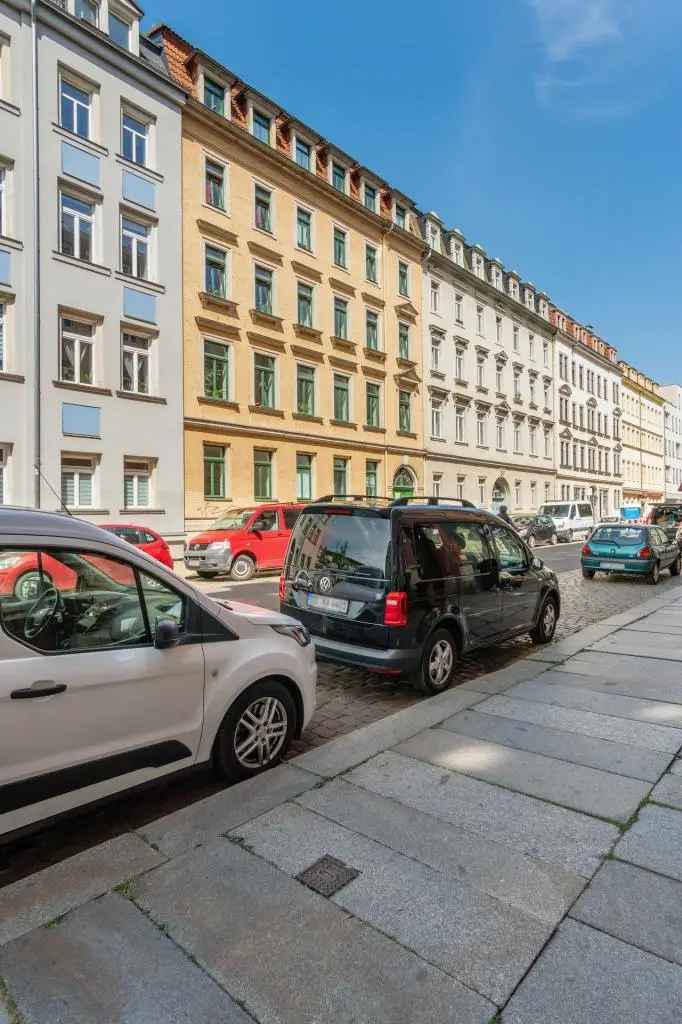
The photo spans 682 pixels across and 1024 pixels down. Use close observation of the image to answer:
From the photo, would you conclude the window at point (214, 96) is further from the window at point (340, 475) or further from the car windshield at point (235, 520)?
the car windshield at point (235, 520)

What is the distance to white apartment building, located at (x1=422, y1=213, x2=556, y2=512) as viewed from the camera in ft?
108

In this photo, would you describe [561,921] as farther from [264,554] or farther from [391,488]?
[391,488]

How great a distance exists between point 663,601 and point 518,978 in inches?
431

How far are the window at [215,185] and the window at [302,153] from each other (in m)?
4.15

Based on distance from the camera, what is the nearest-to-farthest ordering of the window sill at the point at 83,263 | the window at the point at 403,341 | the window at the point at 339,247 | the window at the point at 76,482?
the window sill at the point at 83,263
the window at the point at 76,482
the window at the point at 339,247
the window at the point at 403,341

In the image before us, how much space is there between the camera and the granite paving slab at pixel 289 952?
2.10m

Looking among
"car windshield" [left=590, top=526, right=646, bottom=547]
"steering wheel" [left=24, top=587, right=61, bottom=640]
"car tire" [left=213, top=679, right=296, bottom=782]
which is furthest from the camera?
"car windshield" [left=590, top=526, right=646, bottom=547]

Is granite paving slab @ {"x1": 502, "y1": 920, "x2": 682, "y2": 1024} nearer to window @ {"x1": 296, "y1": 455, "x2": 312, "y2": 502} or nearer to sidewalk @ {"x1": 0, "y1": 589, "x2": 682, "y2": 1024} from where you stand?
sidewalk @ {"x1": 0, "y1": 589, "x2": 682, "y2": 1024}

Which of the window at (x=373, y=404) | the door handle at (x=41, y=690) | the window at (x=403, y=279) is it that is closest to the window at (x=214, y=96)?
the window at (x=403, y=279)

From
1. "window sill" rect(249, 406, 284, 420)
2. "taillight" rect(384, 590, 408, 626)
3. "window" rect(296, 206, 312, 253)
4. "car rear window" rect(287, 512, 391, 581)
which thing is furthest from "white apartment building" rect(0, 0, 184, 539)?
"taillight" rect(384, 590, 408, 626)

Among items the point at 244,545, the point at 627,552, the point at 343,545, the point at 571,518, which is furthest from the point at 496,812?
the point at 571,518

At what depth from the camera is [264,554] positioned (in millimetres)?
16578

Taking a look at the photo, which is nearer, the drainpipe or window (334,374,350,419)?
the drainpipe

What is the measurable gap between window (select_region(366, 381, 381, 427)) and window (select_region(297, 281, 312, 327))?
14.5 ft
